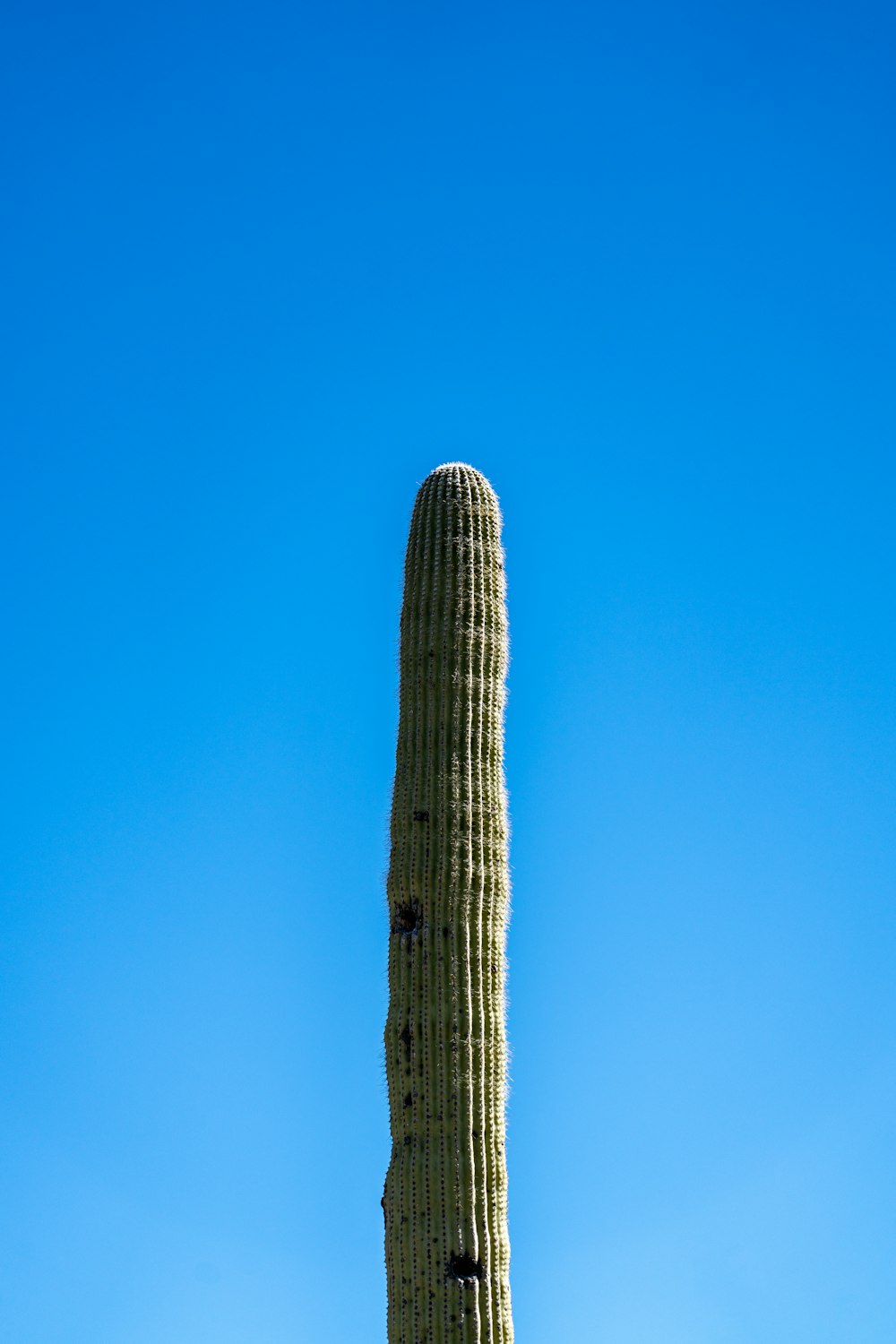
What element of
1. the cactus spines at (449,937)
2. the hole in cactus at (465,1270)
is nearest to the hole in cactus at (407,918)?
the cactus spines at (449,937)

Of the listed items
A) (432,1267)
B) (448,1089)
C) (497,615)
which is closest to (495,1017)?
(448,1089)

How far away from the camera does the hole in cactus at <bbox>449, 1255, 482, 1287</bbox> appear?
31.5ft

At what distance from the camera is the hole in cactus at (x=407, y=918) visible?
10484 millimetres

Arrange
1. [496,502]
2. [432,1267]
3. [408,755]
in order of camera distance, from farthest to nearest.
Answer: [496,502], [408,755], [432,1267]

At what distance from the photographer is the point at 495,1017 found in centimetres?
1036

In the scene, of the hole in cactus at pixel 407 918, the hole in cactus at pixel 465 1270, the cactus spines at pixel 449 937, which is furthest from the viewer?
the hole in cactus at pixel 407 918

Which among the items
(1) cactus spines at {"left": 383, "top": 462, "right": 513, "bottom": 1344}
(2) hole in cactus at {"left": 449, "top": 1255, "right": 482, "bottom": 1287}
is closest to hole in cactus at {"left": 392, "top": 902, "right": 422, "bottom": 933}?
(1) cactus spines at {"left": 383, "top": 462, "right": 513, "bottom": 1344}

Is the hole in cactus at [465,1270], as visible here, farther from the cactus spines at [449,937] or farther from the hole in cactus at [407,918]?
the hole in cactus at [407,918]

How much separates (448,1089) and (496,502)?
3.92 meters

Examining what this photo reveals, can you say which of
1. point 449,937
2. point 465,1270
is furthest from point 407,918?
point 465,1270

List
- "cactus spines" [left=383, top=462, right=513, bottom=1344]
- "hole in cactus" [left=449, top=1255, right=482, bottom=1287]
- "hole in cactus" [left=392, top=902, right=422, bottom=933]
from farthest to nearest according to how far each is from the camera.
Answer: "hole in cactus" [left=392, top=902, right=422, bottom=933]
"cactus spines" [left=383, top=462, right=513, bottom=1344]
"hole in cactus" [left=449, top=1255, right=482, bottom=1287]

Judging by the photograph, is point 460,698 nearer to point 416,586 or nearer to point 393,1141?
point 416,586

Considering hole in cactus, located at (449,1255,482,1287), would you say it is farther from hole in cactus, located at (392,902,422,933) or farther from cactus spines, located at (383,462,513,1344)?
hole in cactus, located at (392,902,422,933)

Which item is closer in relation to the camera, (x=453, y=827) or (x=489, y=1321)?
(x=489, y=1321)
